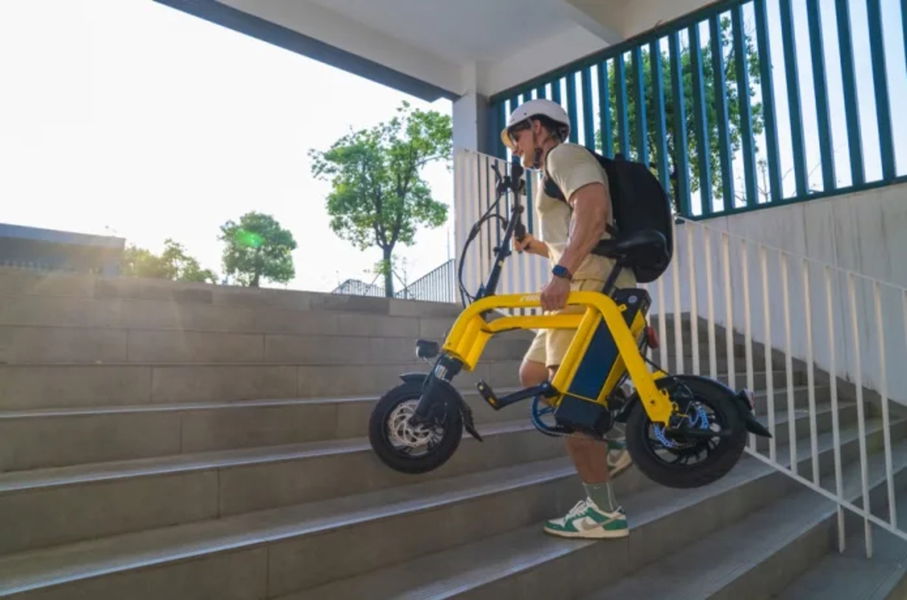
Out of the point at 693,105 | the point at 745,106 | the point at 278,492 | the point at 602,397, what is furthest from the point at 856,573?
the point at 693,105

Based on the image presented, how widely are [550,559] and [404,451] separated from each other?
0.62 meters

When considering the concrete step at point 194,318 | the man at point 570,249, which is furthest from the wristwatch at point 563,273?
the concrete step at point 194,318

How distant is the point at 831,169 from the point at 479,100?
3832mm

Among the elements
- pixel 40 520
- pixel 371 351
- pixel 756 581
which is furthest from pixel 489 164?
pixel 40 520

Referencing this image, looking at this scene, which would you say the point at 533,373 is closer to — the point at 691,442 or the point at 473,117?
the point at 691,442

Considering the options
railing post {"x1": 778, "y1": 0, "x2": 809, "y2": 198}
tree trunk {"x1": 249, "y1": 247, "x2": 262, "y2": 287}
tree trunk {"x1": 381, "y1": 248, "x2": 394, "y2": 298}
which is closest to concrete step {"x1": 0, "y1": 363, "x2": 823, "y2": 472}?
railing post {"x1": 778, "y1": 0, "x2": 809, "y2": 198}

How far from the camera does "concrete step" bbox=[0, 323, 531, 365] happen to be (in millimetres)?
2607

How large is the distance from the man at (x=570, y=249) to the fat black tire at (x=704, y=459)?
19cm

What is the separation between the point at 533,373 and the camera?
248cm

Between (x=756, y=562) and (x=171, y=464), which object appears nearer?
(x=171, y=464)

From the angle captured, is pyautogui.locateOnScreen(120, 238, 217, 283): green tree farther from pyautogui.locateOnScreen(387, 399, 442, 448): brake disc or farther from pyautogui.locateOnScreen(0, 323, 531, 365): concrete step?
pyautogui.locateOnScreen(387, 399, 442, 448): brake disc

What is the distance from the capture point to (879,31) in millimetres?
5020

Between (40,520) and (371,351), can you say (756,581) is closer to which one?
(371,351)

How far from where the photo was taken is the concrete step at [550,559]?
73.8 inches
